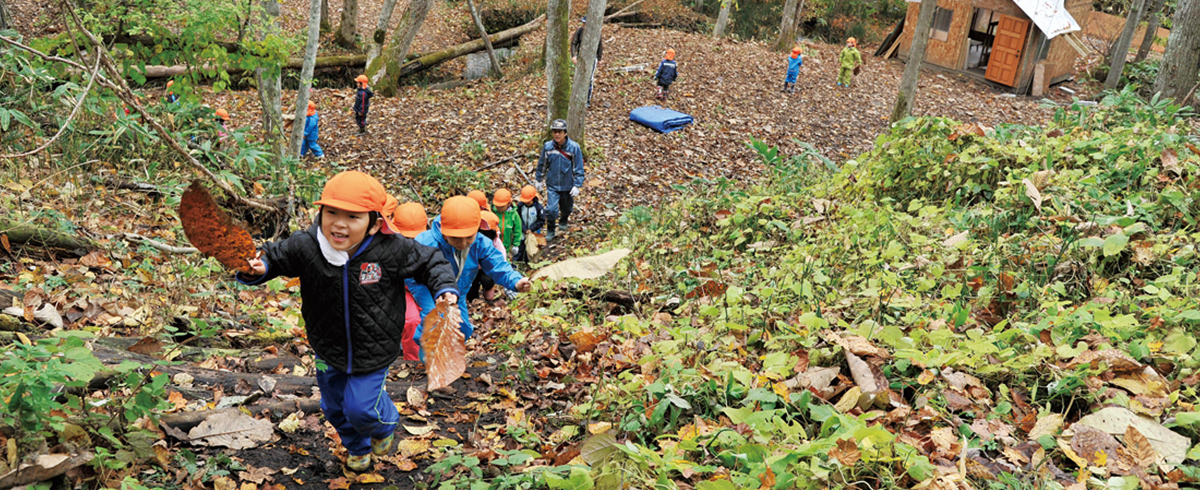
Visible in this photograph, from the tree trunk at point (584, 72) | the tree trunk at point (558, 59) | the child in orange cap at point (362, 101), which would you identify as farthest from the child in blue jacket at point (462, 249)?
the child in orange cap at point (362, 101)

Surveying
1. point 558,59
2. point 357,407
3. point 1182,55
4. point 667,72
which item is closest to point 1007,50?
point 1182,55

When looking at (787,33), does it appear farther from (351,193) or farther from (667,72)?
(351,193)

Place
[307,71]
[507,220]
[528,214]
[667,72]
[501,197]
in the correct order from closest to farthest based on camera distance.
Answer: [501,197]
[507,220]
[307,71]
[528,214]
[667,72]

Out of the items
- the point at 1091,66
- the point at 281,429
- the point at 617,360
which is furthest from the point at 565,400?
the point at 1091,66

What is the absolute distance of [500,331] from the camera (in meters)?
6.21

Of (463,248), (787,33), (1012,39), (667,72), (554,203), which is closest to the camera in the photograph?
(463,248)

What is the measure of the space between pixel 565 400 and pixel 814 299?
1.82 metres

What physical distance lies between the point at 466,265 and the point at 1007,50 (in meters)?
20.6

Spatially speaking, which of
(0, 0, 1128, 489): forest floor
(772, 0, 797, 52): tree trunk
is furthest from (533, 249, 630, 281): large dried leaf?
(772, 0, 797, 52): tree trunk

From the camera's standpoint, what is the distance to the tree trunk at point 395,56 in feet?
54.4

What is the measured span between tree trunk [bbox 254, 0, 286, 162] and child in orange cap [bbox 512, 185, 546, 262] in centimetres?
298

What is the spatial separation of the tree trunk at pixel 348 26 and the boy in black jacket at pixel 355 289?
18.3 m

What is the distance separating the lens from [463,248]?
16.1ft

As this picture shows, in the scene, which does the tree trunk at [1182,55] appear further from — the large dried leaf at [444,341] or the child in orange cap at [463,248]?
the large dried leaf at [444,341]
